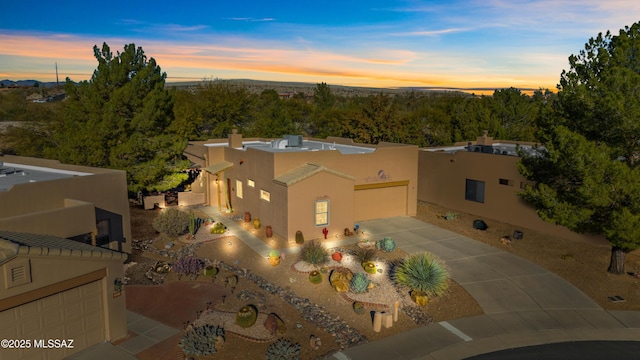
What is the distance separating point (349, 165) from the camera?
24578mm

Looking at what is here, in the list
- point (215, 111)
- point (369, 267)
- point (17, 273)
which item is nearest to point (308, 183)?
point (369, 267)

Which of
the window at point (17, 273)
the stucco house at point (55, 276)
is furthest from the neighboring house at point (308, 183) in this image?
the window at point (17, 273)

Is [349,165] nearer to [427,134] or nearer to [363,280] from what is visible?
[363,280]

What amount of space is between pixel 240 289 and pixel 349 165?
11.0m

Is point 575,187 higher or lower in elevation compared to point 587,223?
higher

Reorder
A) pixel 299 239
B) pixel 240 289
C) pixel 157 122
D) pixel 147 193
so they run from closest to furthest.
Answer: pixel 240 289, pixel 299 239, pixel 157 122, pixel 147 193

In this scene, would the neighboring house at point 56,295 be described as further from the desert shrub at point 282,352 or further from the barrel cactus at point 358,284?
the barrel cactus at point 358,284

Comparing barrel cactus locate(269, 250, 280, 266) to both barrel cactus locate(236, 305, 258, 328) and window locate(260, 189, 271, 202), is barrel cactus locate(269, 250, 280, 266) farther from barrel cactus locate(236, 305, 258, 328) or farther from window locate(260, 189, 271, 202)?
barrel cactus locate(236, 305, 258, 328)

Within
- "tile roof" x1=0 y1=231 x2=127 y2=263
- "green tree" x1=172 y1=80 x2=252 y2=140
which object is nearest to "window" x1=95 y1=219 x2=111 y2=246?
"tile roof" x1=0 y1=231 x2=127 y2=263

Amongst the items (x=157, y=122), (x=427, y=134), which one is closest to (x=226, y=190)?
(x=157, y=122)

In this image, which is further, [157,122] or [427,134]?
[427,134]

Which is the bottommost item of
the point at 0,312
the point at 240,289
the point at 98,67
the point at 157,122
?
the point at 240,289

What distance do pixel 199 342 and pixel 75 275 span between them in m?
3.54

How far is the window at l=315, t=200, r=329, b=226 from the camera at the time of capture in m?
21.9
